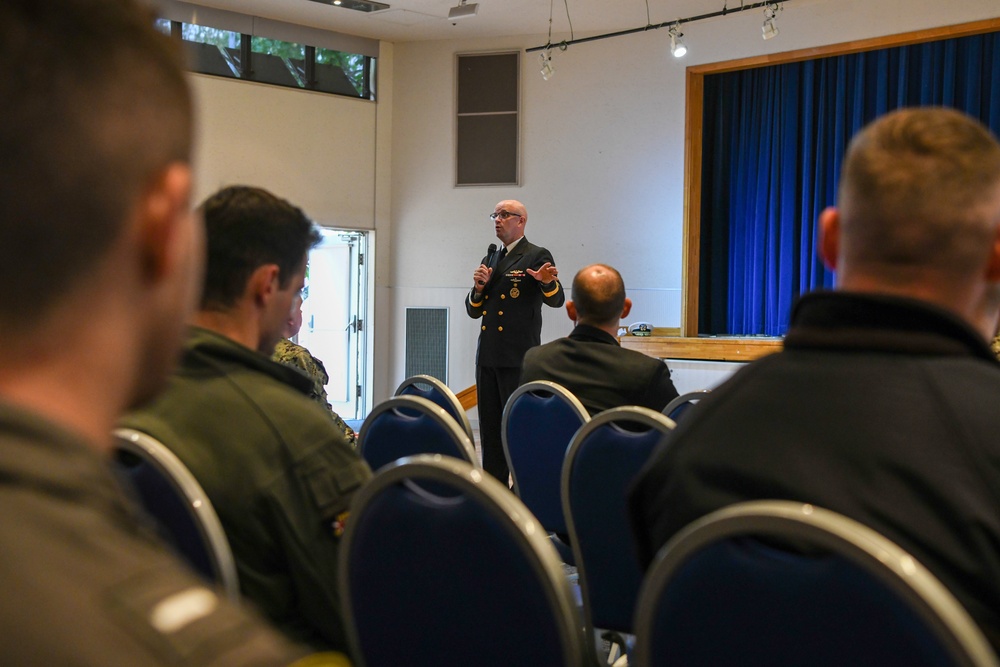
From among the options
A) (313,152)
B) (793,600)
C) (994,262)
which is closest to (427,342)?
(313,152)

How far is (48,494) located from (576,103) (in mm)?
8504

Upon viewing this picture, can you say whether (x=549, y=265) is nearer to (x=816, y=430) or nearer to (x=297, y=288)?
(x=297, y=288)

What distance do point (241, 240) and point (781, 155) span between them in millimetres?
7254

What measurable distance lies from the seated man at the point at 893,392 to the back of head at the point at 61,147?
0.81 m

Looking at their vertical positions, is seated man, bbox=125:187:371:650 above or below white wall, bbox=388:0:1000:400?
below

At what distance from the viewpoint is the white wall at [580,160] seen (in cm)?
793

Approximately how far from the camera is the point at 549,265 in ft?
17.2

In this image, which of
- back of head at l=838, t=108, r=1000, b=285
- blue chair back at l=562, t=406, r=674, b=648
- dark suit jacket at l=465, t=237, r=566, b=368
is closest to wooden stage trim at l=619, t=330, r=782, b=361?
dark suit jacket at l=465, t=237, r=566, b=368

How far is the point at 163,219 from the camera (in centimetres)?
49

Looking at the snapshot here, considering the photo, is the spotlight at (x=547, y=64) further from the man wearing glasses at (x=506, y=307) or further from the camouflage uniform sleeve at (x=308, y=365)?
the camouflage uniform sleeve at (x=308, y=365)

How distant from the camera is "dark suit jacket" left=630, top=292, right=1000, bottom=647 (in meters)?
0.98

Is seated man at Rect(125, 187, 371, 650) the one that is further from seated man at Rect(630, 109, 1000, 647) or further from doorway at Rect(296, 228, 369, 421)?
doorway at Rect(296, 228, 369, 421)

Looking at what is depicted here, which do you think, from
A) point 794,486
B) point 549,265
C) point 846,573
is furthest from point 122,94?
point 549,265

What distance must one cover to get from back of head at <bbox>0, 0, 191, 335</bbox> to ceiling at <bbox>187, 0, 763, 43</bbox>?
25.3 feet
